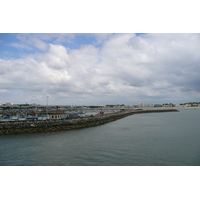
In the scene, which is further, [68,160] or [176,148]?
[176,148]

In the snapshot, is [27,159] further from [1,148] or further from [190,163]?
[190,163]

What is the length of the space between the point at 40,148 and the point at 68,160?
3.30 metres

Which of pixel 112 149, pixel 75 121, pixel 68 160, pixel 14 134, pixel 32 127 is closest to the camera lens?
pixel 68 160

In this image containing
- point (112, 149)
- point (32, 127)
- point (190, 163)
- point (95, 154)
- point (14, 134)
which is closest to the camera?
point (190, 163)

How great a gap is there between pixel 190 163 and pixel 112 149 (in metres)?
4.50

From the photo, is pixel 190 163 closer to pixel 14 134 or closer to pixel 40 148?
pixel 40 148

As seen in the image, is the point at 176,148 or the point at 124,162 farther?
the point at 176,148

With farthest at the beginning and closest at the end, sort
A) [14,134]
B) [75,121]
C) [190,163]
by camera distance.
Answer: [75,121] < [14,134] < [190,163]

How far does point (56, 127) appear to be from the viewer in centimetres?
1681

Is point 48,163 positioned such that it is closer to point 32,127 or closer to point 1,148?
point 1,148

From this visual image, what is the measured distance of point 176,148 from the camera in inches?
395

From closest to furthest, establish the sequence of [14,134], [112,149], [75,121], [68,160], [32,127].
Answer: [68,160], [112,149], [14,134], [32,127], [75,121]

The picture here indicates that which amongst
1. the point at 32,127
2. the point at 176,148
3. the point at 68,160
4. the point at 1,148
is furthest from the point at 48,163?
the point at 32,127

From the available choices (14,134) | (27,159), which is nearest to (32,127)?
(14,134)
